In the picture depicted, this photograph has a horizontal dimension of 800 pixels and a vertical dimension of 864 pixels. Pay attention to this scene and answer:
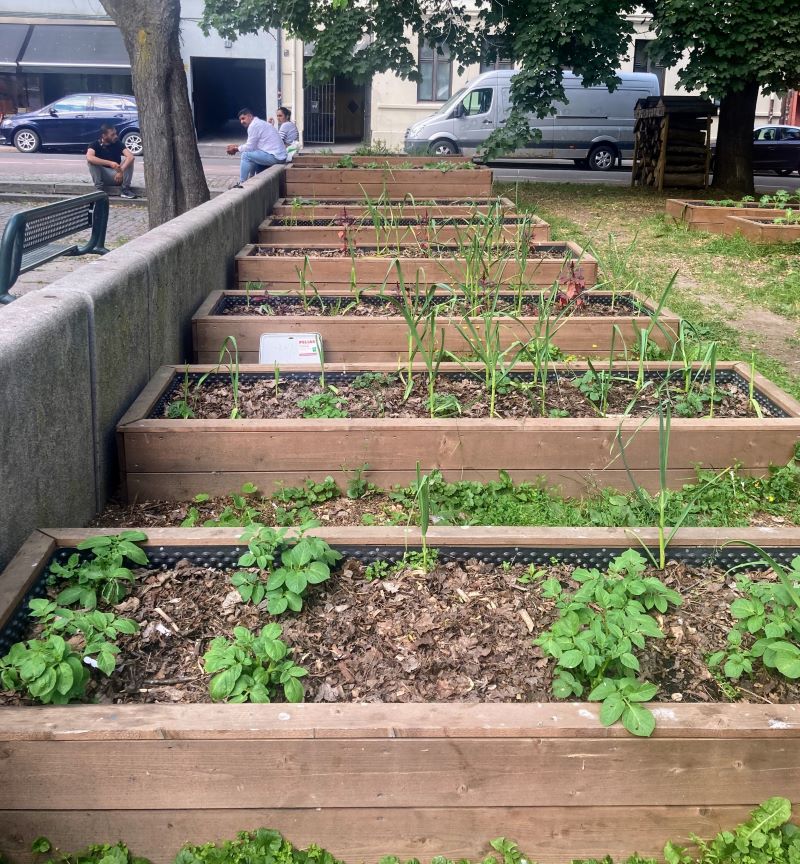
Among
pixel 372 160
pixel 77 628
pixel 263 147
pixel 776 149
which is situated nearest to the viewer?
pixel 77 628

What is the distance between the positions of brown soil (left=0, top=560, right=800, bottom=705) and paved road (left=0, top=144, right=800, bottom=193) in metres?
14.8

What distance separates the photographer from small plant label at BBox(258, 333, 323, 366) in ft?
16.5

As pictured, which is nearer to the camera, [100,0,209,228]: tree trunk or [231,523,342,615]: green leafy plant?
[231,523,342,615]: green leafy plant

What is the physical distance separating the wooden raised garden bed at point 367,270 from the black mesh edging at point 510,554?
3803 mm

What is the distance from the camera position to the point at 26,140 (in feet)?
83.1

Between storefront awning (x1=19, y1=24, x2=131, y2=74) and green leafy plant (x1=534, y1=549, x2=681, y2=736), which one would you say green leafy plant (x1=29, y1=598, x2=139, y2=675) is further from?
storefront awning (x1=19, y1=24, x2=131, y2=74)

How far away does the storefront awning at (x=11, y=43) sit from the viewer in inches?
1251

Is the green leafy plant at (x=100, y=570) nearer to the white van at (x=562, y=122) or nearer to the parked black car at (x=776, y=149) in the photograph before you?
the white van at (x=562, y=122)

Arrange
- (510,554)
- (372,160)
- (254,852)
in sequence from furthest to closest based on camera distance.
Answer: (372,160), (510,554), (254,852)

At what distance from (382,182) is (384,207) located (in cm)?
223

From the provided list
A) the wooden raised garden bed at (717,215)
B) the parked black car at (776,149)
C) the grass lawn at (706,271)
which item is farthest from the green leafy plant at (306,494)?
the parked black car at (776,149)

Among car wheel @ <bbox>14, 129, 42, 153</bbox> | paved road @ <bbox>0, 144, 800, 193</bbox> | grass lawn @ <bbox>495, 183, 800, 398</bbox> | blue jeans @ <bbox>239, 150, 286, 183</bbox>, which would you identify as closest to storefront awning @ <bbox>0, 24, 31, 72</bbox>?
paved road @ <bbox>0, 144, 800, 193</bbox>

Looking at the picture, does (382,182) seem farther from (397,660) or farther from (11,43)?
(11,43)

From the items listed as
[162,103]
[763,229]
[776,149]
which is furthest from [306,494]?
[776,149]
